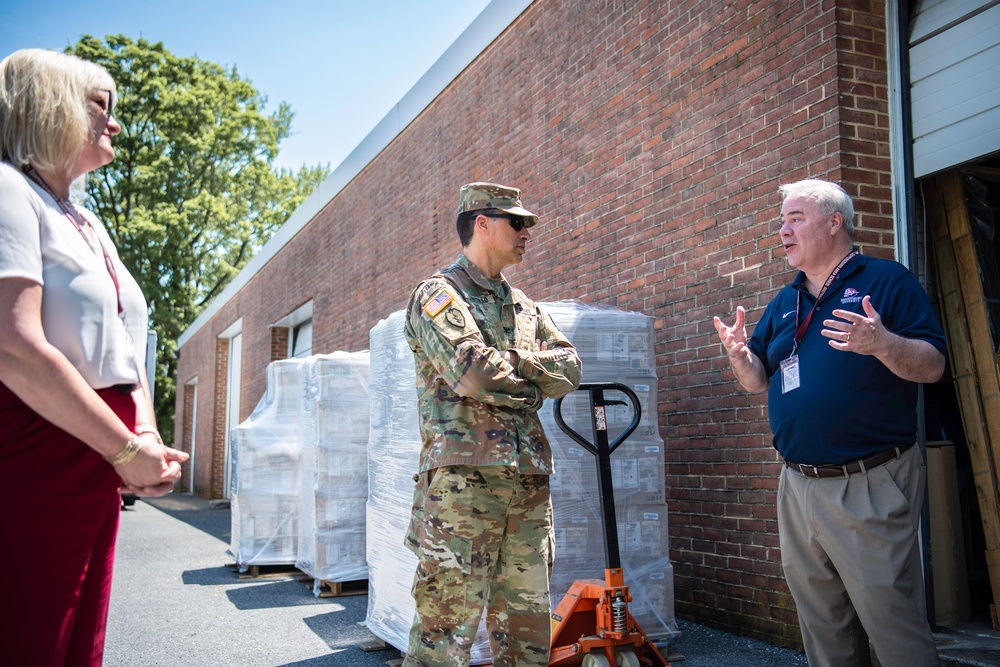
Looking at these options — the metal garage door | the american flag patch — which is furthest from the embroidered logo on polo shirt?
the metal garage door

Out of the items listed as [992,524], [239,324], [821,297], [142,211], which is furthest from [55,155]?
[142,211]

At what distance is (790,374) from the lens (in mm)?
3176

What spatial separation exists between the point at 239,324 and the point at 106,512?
1906cm

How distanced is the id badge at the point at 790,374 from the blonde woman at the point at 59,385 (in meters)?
2.23

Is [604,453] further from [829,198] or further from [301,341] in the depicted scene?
[301,341]

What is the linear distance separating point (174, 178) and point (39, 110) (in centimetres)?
2766

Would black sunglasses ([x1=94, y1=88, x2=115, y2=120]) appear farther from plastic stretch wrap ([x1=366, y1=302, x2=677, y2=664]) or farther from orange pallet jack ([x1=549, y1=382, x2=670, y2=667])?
plastic stretch wrap ([x1=366, y1=302, x2=677, y2=664])

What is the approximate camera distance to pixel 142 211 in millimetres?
25656

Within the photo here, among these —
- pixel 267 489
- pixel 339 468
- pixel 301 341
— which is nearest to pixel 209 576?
pixel 267 489

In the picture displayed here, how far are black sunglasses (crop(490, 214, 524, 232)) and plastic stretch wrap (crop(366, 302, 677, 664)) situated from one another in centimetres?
132

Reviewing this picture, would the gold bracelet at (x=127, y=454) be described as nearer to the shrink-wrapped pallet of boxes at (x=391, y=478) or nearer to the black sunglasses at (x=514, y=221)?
the black sunglasses at (x=514, y=221)

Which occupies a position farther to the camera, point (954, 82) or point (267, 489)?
point (267, 489)

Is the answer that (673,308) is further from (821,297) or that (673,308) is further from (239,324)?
(239,324)

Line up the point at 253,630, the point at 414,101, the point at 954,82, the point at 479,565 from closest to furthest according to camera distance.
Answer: the point at 479,565 < the point at 954,82 < the point at 253,630 < the point at 414,101
